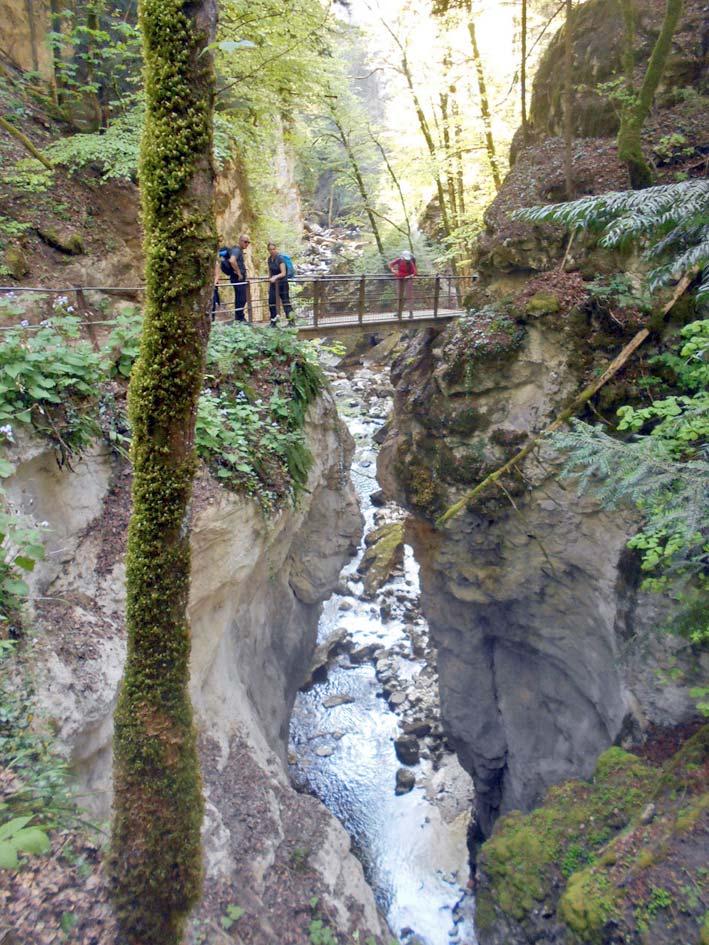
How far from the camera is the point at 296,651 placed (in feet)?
37.1

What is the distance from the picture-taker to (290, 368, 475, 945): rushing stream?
991 centimetres

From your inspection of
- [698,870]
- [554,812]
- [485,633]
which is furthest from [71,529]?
[485,633]

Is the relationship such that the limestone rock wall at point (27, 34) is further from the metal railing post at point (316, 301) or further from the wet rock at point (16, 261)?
the metal railing post at point (316, 301)

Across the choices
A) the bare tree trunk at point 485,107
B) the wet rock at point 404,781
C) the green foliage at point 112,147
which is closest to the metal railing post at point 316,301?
the green foliage at point 112,147

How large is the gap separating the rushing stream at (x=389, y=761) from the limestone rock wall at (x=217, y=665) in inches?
120

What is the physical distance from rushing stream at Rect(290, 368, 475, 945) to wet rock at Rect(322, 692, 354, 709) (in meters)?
0.03

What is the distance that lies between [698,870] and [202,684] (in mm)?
5072

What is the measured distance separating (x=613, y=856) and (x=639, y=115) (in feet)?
30.5

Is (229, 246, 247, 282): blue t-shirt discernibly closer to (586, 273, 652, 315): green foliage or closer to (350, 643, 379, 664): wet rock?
(586, 273, 652, 315): green foliage

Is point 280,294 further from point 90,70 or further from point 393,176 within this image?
point 393,176

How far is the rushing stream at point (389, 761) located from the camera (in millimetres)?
9906

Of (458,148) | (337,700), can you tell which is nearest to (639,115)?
(458,148)

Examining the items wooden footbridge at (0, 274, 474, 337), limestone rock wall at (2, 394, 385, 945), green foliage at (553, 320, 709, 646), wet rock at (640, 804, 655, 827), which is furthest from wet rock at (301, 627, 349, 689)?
green foliage at (553, 320, 709, 646)

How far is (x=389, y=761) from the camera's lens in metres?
11.9
